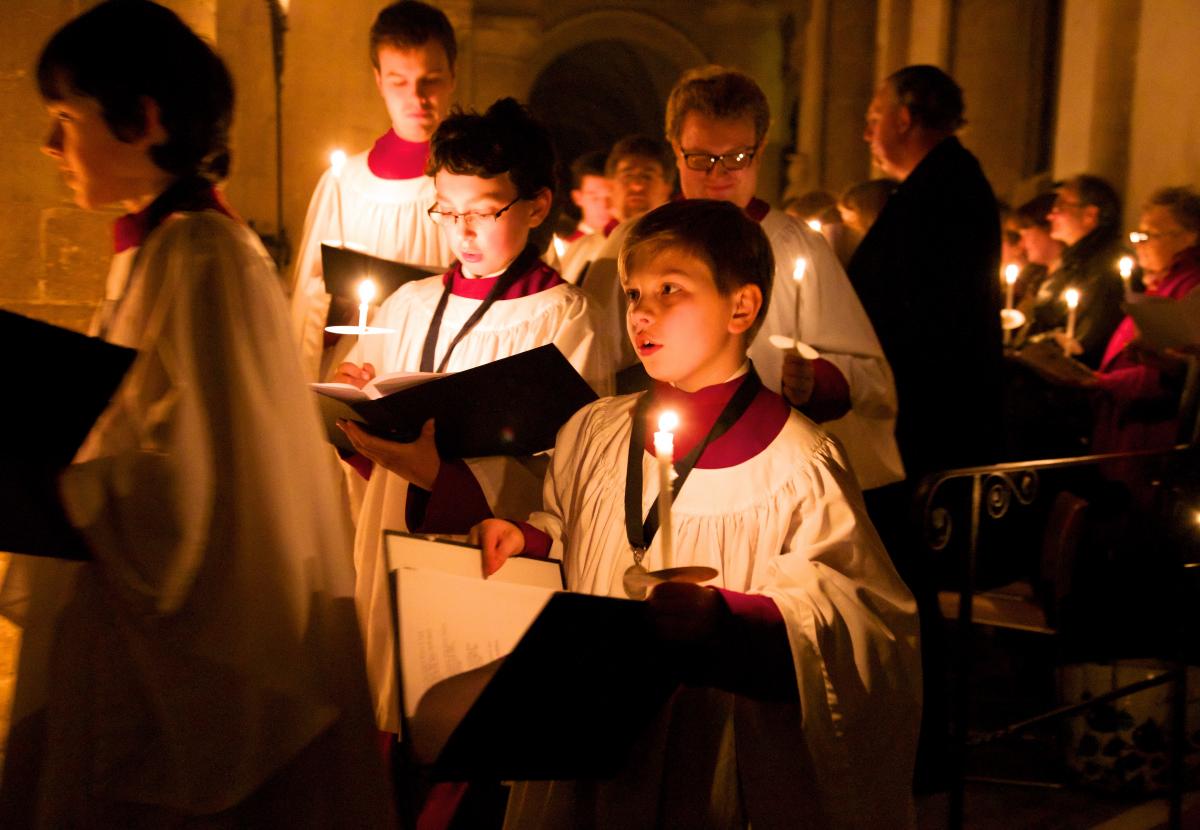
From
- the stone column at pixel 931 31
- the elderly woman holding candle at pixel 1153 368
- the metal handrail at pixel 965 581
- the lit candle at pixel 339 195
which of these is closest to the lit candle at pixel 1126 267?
the elderly woman holding candle at pixel 1153 368

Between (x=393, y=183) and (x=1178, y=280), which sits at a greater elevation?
(x=393, y=183)

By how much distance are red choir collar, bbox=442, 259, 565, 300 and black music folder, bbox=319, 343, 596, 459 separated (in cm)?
51

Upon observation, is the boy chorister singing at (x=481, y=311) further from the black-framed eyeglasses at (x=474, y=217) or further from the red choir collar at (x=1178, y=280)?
the red choir collar at (x=1178, y=280)

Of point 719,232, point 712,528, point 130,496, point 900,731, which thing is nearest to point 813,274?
point 719,232

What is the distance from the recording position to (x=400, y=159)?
4.05m

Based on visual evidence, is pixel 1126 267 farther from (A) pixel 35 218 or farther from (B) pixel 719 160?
(A) pixel 35 218

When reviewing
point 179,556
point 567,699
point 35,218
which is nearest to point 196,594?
point 179,556

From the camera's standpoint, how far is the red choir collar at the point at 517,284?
126 inches

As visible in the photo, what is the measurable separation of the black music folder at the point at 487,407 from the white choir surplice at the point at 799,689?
42 cm

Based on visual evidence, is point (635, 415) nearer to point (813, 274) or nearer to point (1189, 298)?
point (813, 274)

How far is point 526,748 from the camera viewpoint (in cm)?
181

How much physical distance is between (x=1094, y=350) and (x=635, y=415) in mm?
4466

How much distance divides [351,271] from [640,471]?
1.43 metres

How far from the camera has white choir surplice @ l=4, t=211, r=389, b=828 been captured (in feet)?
6.29
